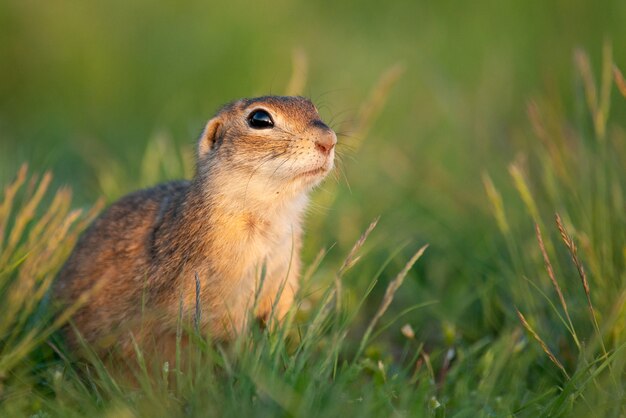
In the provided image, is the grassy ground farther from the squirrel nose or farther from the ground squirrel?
the squirrel nose

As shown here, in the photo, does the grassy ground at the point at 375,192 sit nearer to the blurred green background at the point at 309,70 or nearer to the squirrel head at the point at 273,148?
the blurred green background at the point at 309,70

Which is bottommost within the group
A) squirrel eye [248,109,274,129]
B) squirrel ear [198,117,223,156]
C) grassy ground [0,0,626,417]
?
grassy ground [0,0,626,417]

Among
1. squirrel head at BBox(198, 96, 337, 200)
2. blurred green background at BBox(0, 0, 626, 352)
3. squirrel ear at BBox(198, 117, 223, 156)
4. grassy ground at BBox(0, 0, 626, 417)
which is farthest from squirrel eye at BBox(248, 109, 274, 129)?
blurred green background at BBox(0, 0, 626, 352)

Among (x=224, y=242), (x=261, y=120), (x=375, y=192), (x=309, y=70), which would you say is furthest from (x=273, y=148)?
(x=309, y=70)

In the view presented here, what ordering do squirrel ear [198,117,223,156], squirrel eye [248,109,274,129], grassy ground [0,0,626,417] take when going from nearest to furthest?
grassy ground [0,0,626,417] → squirrel eye [248,109,274,129] → squirrel ear [198,117,223,156]

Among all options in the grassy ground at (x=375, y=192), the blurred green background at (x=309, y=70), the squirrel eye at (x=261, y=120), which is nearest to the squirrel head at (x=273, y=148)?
the squirrel eye at (x=261, y=120)

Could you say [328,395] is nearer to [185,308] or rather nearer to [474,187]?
[185,308]
